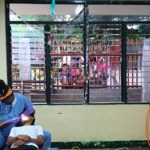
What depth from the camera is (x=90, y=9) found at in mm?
6129

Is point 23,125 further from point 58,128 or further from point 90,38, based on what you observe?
point 90,38

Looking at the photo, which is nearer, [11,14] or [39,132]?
[39,132]

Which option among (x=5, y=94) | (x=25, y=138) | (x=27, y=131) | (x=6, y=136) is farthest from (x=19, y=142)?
(x=5, y=94)

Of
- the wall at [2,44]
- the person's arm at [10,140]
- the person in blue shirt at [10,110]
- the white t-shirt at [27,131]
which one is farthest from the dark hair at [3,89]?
the wall at [2,44]

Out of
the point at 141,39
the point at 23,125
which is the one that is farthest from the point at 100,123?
the point at 23,125

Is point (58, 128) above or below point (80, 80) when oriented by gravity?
below

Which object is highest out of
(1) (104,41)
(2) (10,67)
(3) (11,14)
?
(3) (11,14)

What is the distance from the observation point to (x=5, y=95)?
4477mm

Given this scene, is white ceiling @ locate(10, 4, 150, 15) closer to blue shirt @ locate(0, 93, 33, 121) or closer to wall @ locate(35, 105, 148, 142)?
wall @ locate(35, 105, 148, 142)

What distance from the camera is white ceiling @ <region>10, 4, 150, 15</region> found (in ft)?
19.9

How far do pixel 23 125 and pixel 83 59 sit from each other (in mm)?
2022

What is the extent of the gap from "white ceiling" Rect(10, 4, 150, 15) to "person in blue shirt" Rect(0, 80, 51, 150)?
6.02 feet

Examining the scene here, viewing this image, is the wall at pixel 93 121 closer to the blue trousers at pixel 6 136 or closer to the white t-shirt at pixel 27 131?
the blue trousers at pixel 6 136

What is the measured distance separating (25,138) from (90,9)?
2.76 meters
